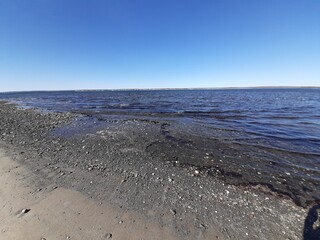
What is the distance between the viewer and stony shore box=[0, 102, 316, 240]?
11.4 feet

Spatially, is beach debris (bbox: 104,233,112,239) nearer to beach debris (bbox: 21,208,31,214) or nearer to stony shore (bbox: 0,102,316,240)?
stony shore (bbox: 0,102,316,240)

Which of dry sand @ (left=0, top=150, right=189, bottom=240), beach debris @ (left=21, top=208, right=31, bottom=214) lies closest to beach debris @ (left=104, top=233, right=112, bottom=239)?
dry sand @ (left=0, top=150, right=189, bottom=240)

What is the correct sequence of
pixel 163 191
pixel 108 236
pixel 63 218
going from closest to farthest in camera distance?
pixel 108 236 → pixel 63 218 → pixel 163 191

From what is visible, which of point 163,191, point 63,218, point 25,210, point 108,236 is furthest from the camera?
point 163,191

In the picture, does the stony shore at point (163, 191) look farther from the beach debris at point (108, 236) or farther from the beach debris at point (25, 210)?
the beach debris at point (25, 210)

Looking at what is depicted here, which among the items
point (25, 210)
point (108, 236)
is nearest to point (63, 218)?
point (25, 210)

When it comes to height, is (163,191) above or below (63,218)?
below

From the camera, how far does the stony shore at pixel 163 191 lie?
3465 mm

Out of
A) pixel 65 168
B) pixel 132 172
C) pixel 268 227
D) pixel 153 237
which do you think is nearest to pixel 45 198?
pixel 65 168

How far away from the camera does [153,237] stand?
3.18m

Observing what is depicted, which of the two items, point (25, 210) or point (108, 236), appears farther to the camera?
point (25, 210)

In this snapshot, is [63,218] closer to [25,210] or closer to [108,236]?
[25,210]

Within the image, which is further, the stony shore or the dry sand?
the stony shore

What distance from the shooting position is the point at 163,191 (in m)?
4.64
